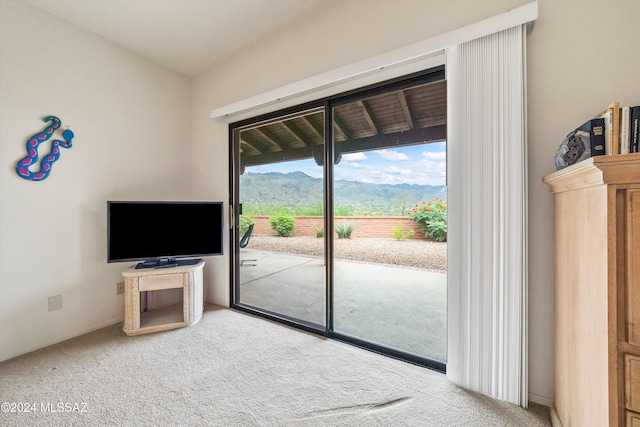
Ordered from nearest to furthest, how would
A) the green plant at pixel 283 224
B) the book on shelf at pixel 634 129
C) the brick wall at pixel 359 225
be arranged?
1. the book on shelf at pixel 634 129
2. the brick wall at pixel 359 225
3. the green plant at pixel 283 224

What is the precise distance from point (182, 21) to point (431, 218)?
294cm

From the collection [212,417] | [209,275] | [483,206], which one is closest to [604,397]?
[483,206]

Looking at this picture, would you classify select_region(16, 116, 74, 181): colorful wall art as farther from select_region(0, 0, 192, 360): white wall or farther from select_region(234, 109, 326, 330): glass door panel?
select_region(234, 109, 326, 330): glass door panel

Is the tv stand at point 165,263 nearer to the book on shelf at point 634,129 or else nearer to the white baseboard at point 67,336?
the white baseboard at point 67,336

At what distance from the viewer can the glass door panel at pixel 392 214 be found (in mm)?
2275

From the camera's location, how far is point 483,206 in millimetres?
1459

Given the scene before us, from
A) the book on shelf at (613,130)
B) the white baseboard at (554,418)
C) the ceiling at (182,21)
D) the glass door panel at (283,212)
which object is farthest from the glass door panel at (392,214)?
the book on shelf at (613,130)

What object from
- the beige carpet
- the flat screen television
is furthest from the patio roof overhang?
the beige carpet

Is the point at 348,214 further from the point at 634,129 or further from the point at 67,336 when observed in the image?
the point at 67,336

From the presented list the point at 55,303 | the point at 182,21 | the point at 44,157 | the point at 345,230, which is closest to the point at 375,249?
the point at 345,230

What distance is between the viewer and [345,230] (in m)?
3.08

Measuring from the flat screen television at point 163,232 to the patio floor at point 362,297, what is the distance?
57cm

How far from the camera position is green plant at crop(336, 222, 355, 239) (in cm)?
301

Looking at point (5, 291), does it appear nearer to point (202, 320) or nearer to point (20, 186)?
point (20, 186)
